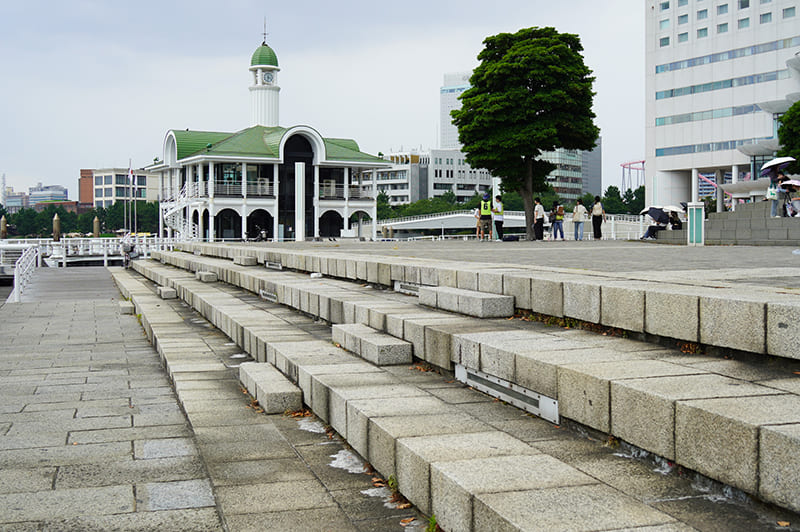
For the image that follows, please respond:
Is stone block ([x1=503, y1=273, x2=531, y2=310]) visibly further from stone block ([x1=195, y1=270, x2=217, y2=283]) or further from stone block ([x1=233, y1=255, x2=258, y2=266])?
stone block ([x1=233, y1=255, x2=258, y2=266])

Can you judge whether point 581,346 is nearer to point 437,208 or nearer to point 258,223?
point 258,223

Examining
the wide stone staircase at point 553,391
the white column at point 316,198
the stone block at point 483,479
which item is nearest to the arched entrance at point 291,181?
the white column at point 316,198

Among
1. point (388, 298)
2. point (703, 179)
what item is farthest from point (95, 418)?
point (703, 179)

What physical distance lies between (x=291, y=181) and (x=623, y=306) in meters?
55.5

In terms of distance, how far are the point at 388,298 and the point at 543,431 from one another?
14.4ft

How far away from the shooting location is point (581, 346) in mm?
4633

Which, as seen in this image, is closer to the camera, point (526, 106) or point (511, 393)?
point (511, 393)

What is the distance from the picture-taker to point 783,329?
3.66 meters

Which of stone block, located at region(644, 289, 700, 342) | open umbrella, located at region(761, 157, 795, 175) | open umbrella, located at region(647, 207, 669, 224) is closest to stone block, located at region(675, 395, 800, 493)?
stone block, located at region(644, 289, 700, 342)

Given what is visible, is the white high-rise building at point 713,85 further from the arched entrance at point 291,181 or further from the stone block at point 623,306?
the stone block at point 623,306

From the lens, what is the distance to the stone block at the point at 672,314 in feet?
14.1

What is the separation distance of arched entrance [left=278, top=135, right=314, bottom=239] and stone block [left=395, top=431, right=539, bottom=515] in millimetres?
54937

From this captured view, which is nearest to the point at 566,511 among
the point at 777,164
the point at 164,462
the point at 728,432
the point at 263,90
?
the point at 728,432

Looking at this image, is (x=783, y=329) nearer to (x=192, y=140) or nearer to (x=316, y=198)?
(x=316, y=198)
